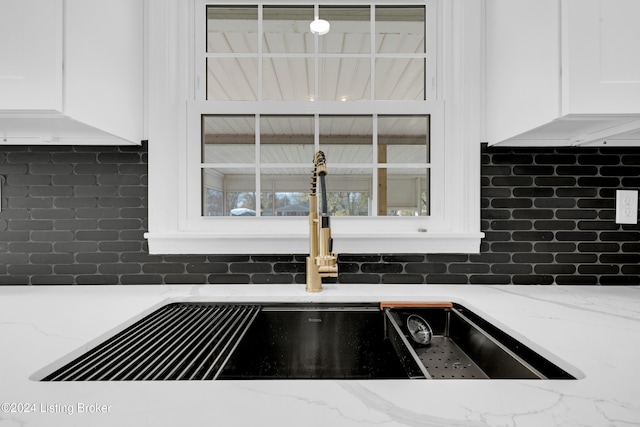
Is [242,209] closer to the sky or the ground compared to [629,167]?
closer to the ground

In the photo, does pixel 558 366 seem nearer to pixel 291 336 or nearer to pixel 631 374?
pixel 631 374

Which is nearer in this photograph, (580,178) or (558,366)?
(558,366)

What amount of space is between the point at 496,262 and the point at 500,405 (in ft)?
3.60

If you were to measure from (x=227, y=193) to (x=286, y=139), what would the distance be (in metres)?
0.40

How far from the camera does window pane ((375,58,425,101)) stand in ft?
5.63

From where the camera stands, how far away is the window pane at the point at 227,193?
1.69 m

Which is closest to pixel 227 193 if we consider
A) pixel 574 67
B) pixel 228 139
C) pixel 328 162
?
pixel 228 139

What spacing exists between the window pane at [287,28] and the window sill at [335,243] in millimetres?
933

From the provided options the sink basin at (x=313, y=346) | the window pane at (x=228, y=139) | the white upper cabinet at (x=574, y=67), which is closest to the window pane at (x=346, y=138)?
the window pane at (x=228, y=139)

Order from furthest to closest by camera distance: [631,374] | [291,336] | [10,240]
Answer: [10,240]
[291,336]
[631,374]

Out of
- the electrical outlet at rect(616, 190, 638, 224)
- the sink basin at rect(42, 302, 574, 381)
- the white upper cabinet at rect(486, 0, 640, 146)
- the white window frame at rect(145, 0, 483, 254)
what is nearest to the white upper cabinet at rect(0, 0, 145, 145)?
the white window frame at rect(145, 0, 483, 254)

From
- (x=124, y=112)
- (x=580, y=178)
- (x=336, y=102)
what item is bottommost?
(x=580, y=178)


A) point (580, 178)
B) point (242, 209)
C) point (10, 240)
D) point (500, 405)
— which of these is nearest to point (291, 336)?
point (242, 209)

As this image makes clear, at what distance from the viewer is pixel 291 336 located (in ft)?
4.31
